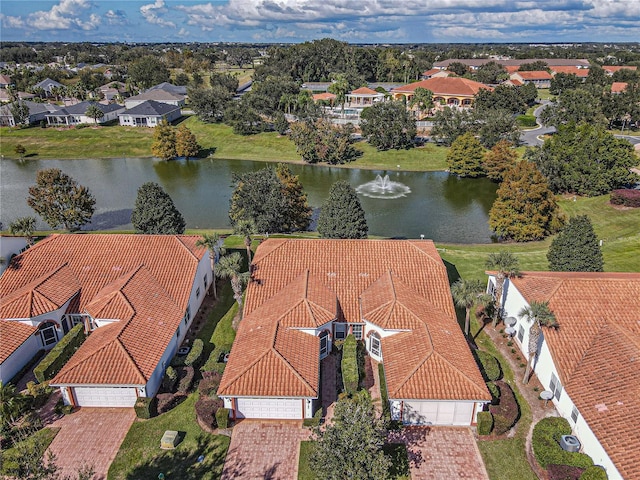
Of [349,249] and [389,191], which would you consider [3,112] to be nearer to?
[389,191]

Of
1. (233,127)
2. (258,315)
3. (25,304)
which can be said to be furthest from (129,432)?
(233,127)

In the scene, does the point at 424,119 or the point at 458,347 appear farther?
the point at 424,119

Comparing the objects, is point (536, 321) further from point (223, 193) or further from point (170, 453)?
point (223, 193)

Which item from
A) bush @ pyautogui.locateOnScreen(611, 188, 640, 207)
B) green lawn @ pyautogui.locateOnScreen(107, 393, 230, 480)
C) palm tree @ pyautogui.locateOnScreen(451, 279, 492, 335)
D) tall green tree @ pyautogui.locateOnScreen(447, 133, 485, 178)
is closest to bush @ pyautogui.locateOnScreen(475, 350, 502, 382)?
palm tree @ pyautogui.locateOnScreen(451, 279, 492, 335)

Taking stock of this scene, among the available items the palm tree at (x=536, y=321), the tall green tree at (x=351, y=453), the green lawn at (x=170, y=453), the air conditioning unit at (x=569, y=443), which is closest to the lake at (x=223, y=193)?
the palm tree at (x=536, y=321)

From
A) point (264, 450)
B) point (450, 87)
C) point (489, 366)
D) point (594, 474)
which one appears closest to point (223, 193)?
point (489, 366)

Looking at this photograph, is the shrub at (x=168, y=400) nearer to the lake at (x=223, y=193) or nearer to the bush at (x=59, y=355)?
the bush at (x=59, y=355)
